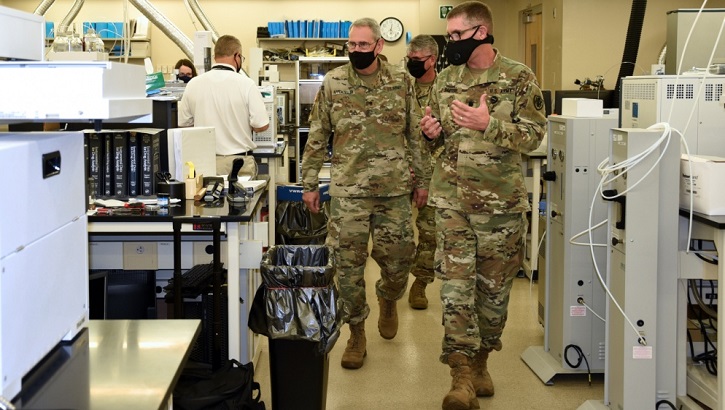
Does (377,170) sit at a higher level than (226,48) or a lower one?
lower

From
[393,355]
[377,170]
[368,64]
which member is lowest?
[393,355]

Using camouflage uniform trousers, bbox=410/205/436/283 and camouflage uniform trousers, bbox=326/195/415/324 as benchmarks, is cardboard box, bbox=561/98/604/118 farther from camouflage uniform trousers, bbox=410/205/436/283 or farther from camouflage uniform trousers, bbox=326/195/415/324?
camouflage uniform trousers, bbox=410/205/436/283

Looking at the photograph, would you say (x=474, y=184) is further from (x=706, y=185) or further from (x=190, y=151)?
(x=190, y=151)

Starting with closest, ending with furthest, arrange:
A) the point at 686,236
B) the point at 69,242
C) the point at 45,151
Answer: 1. the point at 45,151
2. the point at 69,242
3. the point at 686,236

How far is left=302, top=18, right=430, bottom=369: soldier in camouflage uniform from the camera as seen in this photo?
4.21 metres

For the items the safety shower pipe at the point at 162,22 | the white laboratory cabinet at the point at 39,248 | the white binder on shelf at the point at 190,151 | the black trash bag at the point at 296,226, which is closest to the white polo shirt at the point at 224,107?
the black trash bag at the point at 296,226

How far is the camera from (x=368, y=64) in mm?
4211

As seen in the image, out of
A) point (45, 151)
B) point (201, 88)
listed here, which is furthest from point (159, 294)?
point (45, 151)

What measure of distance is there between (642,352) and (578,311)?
815 mm

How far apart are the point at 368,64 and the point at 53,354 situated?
8.92ft

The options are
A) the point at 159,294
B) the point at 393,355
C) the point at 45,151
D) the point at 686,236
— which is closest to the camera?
the point at 45,151

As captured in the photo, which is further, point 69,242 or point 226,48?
point 226,48

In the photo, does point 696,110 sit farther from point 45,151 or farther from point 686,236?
point 45,151

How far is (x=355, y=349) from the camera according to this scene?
14.4 ft
